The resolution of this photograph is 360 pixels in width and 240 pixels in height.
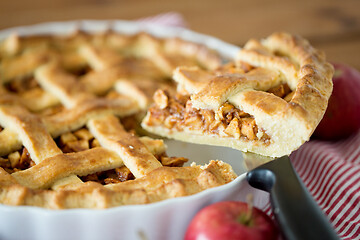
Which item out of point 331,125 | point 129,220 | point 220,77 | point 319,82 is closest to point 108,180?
point 129,220

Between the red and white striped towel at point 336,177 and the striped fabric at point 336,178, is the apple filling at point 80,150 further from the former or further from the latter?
the red and white striped towel at point 336,177

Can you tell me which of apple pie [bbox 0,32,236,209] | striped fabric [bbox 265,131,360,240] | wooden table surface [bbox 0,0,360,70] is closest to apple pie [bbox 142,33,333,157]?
apple pie [bbox 0,32,236,209]

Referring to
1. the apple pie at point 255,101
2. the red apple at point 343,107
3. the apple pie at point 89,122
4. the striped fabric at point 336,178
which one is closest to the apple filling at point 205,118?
the apple pie at point 255,101

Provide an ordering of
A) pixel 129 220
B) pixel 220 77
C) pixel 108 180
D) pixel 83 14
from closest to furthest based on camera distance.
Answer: pixel 129 220, pixel 108 180, pixel 220 77, pixel 83 14

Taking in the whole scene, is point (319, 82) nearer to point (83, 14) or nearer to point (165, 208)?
point (165, 208)

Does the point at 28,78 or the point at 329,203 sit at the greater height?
the point at 28,78
